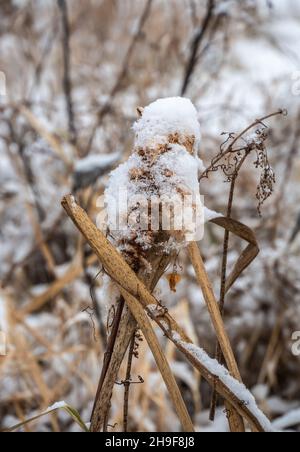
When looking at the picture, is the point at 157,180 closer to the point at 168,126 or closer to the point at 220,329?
the point at 168,126

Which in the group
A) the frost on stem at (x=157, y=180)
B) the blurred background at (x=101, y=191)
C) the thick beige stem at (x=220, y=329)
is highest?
the blurred background at (x=101, y=191)

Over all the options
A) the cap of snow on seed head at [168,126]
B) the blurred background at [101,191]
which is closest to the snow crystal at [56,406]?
the blurred background at [101,191]

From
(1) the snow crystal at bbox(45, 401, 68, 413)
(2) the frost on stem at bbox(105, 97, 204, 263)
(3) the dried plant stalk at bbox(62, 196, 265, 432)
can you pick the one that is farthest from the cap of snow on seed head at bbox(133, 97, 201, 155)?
(1) the snow crystal at bbox(45, 401, 68, 413)

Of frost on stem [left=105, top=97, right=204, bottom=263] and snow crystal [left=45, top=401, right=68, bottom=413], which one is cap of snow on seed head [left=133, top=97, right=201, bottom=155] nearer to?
frost on stem [left=105, top=97, right=204, bottom=263]

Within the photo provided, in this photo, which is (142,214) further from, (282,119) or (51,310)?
(282,119)

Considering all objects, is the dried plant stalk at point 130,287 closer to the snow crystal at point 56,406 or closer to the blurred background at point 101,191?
the blurred background at point 101,191
